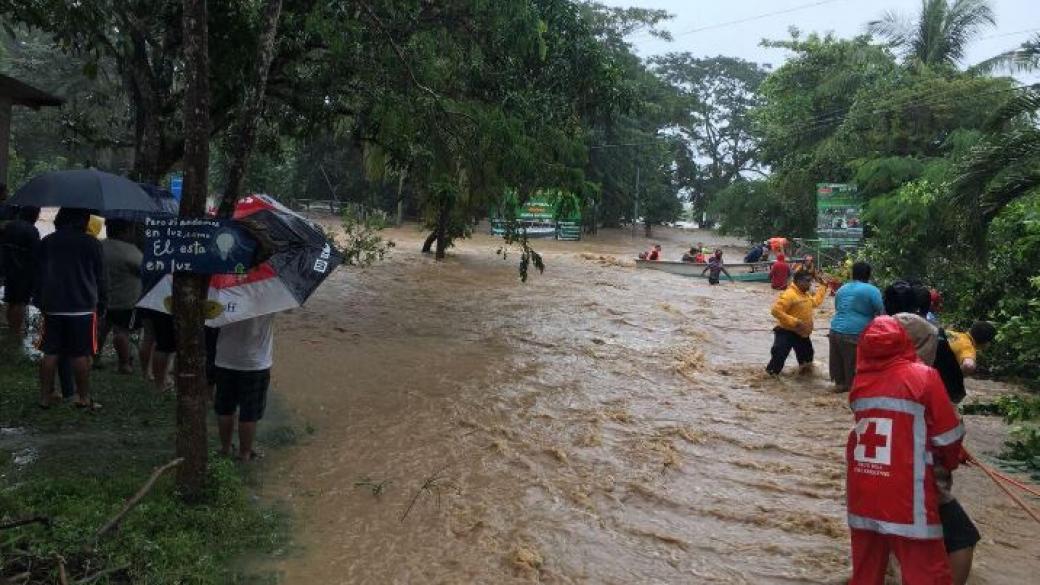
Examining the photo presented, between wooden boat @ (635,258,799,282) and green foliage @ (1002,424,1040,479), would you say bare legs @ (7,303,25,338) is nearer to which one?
green foliage @ (1002,424,1040,479)

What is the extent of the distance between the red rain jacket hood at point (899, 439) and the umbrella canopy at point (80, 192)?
569 cm

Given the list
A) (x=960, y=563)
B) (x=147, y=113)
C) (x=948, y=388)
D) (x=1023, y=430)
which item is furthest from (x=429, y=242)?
A: (x=960, y=563)

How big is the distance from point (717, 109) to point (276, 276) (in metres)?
56.4

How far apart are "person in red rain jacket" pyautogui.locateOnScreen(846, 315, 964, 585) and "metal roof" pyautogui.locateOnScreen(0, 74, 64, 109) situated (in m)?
11.7

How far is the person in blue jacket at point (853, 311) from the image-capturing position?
862 cm

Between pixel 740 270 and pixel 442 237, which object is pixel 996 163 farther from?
pixel 740 270

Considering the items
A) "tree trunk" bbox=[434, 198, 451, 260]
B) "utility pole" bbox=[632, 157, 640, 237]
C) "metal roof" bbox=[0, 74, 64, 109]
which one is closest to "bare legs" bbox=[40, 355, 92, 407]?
"metal roof" bbox=[0, 74, 64, 109]

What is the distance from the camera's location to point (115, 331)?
311 inches

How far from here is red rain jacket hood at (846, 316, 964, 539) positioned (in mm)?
3691

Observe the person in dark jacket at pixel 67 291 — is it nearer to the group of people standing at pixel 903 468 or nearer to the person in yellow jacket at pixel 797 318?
the group of people standing at pixel 903 468

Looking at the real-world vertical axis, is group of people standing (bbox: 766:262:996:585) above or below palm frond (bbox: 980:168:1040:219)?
below

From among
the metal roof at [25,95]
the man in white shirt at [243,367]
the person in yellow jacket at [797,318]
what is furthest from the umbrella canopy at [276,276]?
the metal roof at [25,95]

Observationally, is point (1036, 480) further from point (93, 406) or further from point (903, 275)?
point (903, 275)

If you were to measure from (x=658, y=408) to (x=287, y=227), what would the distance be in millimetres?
5177
